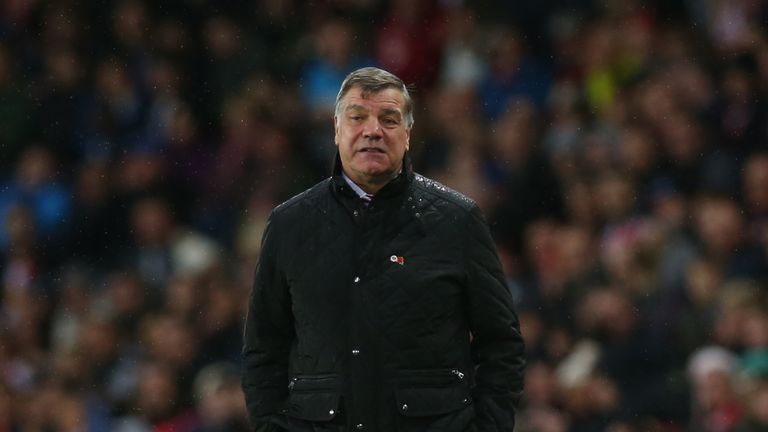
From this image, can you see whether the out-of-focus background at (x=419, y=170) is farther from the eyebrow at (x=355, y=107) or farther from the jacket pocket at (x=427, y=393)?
the eyebrow at (x=355, y=107)

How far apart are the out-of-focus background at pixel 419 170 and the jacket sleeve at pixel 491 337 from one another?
362cm

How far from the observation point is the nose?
4621 millimetres

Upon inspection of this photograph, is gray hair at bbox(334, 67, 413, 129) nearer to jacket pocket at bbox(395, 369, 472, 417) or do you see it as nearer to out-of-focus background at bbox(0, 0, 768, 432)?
jacket pocket at bbox(395, 369, 472, 417)

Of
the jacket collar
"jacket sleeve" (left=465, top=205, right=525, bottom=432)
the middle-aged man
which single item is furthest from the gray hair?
"jacket sleeve" (left=465, top=205, right=525, bottom=432)

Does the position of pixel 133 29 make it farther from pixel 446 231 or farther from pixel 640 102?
pixel 446 231

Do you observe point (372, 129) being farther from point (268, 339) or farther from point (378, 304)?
point (268, 339)

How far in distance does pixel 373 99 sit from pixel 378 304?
578mm

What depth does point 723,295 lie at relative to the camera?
8758mm

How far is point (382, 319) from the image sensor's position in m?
4.55

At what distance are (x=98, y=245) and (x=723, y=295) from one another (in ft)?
18.2

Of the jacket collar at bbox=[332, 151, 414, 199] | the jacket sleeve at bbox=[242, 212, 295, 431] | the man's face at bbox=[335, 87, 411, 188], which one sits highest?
the man's face at bbox=[335, 87, 411, 188]

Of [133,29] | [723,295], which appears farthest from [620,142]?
[133,29]

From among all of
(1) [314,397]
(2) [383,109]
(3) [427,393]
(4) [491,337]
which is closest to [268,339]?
(1) [314,397]

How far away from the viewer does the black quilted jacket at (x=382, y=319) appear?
4.54 m
